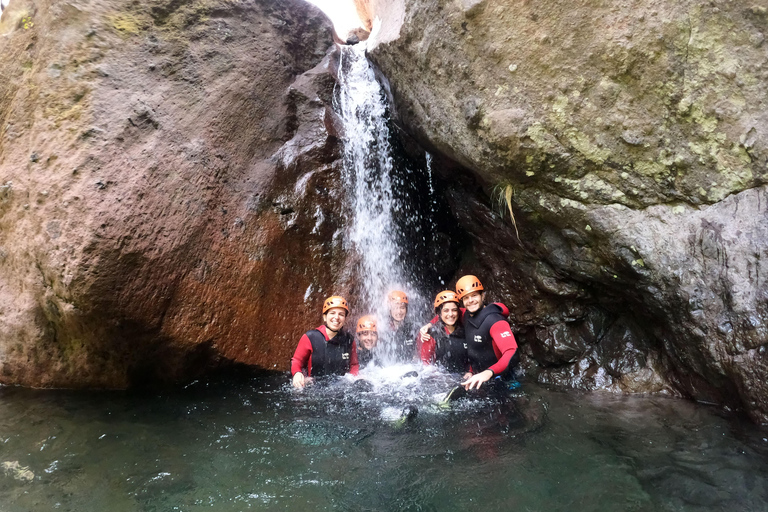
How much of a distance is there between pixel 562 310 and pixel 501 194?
1638 mm

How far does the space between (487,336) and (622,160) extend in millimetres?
2263

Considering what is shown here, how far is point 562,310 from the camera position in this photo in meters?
5.49

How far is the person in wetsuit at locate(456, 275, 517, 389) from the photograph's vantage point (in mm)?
4856

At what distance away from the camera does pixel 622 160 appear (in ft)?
14.2

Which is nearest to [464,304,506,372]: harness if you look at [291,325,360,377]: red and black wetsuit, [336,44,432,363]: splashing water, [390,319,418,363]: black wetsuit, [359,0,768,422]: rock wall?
[359,0,768,422]: rock wall

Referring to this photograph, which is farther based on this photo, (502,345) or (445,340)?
(445,340)

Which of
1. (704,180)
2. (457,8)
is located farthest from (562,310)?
(457,8)

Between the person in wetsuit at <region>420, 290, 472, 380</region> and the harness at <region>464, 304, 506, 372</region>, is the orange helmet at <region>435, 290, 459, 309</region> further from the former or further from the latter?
the harness at <region>464, 304, 506, 372</region>

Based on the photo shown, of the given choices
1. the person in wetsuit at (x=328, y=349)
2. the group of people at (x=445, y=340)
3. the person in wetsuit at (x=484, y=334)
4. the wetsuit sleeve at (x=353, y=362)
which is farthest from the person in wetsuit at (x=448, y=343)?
the person in wetsuit at (x=328, y=349)

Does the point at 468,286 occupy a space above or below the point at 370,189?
below

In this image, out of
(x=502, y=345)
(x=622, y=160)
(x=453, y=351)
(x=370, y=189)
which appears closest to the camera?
(x=622, y=160)

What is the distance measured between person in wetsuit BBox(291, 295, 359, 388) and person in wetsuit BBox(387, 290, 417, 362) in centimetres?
85

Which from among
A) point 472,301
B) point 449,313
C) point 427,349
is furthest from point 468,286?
point 427,349

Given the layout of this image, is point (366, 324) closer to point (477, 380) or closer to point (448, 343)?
point (448, 343)
